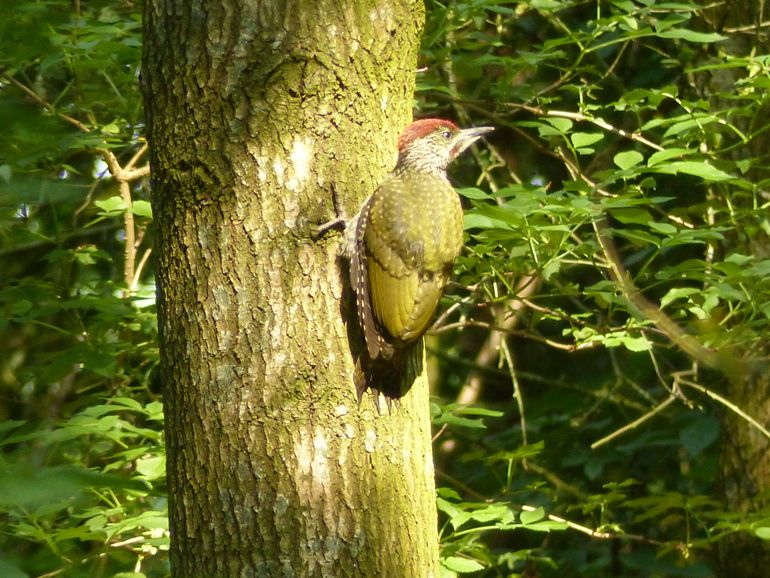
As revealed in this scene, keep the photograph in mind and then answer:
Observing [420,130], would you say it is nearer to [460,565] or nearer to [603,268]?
[603,268]

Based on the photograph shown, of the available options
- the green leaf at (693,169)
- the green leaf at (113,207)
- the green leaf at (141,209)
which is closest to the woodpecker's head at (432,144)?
the green leaf at (693,169)

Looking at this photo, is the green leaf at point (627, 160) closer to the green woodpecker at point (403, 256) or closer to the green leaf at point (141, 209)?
the green woodpecker at point (403, 256)

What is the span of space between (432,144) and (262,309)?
146 cm

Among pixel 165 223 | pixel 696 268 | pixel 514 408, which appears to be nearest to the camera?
pixel 165 223

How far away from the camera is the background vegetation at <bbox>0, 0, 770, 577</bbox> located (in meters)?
3.04

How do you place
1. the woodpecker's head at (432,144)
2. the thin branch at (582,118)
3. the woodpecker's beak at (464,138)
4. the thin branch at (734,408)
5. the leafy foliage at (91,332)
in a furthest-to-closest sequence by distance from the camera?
1. the thin branch at (734,408)
2. the thin branch at (582,118)
3. the woodpecker's beak at (464,138)
4. the woodpecker's head at (432,144)
5. the leafy foliage at (91,332)

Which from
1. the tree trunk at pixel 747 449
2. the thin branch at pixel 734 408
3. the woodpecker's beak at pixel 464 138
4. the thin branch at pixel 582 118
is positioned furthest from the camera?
the tree trunk at pixel 747 449

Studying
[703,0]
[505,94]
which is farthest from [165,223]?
[703,0]

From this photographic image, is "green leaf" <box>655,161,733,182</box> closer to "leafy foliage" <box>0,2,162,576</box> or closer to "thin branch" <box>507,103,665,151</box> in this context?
"thin branch" <box>507,103,665,151</box>

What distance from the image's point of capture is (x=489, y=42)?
3857 mm

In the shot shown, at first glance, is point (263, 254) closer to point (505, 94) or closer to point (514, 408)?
point (505, 94)

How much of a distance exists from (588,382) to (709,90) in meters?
2.09

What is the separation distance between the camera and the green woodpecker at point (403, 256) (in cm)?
251

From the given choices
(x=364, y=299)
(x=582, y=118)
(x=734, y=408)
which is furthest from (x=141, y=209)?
(x=734, y=408)
